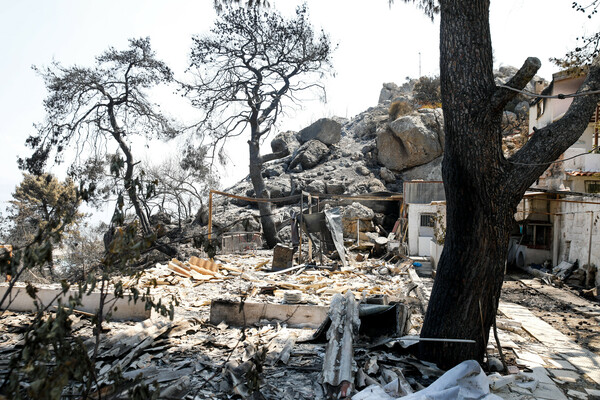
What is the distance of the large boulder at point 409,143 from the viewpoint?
29.9 m

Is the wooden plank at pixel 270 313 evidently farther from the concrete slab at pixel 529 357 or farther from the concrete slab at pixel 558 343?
the concrete slab at pixel 558 343

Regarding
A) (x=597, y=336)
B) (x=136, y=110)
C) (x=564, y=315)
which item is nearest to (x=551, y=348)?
(x=597, y=336)

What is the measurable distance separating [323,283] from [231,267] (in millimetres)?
3118

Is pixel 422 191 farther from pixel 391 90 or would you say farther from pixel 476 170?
pixel 391 90

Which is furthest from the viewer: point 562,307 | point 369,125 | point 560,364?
point 369,125

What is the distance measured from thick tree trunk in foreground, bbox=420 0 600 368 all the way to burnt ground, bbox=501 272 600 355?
3.58m

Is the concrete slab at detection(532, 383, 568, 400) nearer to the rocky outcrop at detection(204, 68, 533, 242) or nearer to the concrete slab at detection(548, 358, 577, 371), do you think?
the concrete slab at detection(548, 358, 577, 371)

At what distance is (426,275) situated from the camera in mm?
15219

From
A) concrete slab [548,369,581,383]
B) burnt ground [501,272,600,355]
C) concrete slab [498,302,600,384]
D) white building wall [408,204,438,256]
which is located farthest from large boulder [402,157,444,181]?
concrete slab [548,369,581,383]

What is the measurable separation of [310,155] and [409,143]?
759cm

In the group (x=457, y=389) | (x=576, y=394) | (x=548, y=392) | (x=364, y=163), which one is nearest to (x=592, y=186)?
(x=364, y=163)

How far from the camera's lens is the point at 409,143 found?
30.2 m

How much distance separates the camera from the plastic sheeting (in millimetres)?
3793

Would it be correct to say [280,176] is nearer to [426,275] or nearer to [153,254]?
[153,254]
